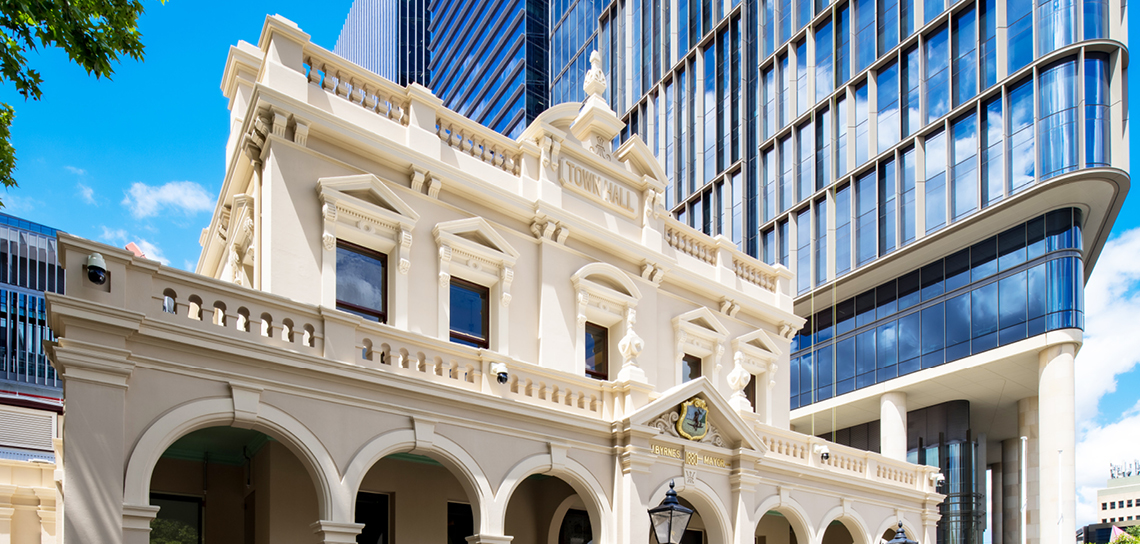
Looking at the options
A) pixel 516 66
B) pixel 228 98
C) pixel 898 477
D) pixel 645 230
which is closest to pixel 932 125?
pixel 898 477

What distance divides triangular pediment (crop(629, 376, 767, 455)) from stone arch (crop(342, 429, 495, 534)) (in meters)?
3.35

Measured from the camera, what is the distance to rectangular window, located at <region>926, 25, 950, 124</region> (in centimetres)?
3619

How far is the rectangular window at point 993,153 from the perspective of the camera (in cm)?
3356

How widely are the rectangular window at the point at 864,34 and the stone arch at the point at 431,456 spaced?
31962 millimetres

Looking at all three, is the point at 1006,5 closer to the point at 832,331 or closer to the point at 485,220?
the point at 832,331

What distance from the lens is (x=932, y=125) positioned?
119ft

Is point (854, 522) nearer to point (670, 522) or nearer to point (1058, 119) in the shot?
point (670, 522)

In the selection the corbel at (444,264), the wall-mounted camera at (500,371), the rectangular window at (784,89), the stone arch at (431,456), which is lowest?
the stone arch at (431,456)

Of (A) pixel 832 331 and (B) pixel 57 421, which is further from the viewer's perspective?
(A) pixel 832 331

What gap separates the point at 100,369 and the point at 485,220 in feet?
28.8

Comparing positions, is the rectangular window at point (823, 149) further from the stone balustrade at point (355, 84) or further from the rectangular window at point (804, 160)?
the stone balustrade at point (355, 84)

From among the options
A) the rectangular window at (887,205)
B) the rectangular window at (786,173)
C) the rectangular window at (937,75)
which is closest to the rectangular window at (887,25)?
the rectangular window at (937,75)

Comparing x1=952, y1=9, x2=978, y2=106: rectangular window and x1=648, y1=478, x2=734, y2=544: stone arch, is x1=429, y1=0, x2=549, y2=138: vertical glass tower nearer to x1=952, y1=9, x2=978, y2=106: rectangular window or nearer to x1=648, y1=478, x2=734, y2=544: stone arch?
x1=952, y1=9, x2=978, y2=106: rectangular window

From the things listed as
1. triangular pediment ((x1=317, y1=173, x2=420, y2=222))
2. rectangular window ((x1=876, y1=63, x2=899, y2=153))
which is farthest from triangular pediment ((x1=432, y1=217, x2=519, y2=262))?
rectangular window ((x1=876, y1=63, x2=899, y2=153))
